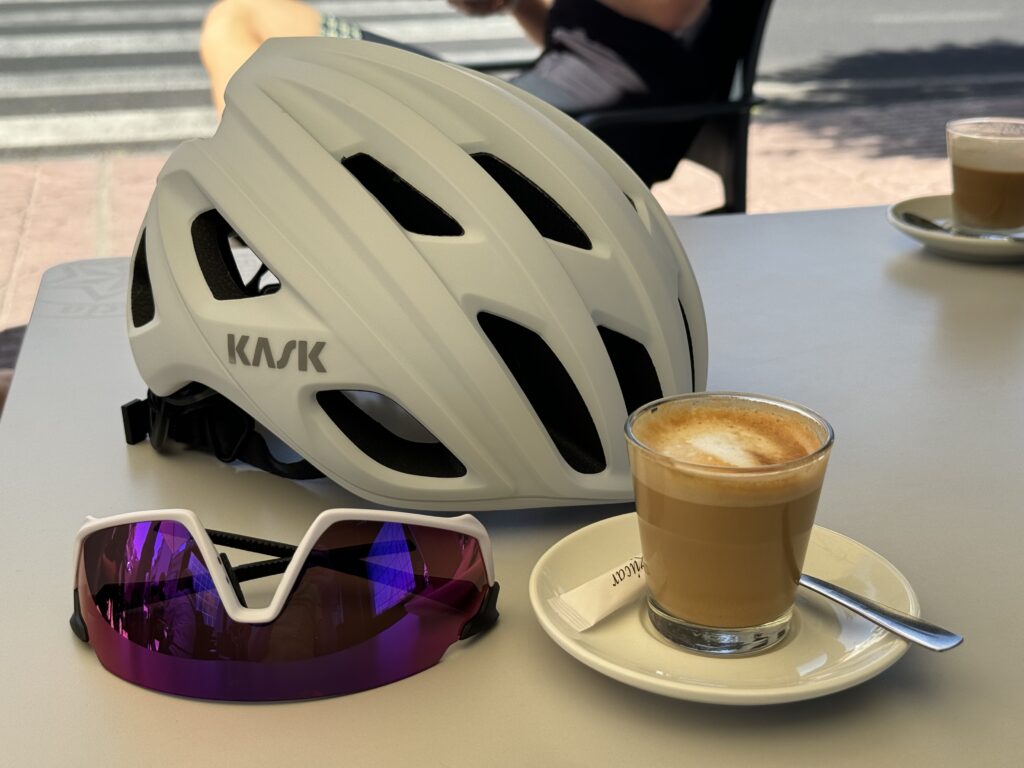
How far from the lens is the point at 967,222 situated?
146cm

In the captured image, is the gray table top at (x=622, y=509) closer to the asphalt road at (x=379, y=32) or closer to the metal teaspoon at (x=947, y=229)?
the metal teaspoon at (x=947, y=229)

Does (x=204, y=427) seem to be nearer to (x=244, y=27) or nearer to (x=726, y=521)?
(x=726, y=521)

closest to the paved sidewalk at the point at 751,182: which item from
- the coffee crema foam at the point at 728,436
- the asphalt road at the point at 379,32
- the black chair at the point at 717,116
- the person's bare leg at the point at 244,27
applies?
the asphalt road at the point at 379,32

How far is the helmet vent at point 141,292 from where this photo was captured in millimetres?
974

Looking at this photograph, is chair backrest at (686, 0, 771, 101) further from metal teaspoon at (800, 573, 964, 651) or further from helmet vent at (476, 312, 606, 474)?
metal teaspoon at (800, 573, 964, 651)

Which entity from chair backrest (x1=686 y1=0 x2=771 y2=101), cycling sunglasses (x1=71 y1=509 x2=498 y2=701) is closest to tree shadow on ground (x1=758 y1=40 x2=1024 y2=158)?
chair backrest (x1=686 y1=0 x2=771 y2=101)

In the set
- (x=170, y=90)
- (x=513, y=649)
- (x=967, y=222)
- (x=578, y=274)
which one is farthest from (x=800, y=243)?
(x=170, y=90)

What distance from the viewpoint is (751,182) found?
175 inches

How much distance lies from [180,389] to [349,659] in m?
0.35

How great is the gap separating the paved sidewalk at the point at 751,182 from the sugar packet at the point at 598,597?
2978mm

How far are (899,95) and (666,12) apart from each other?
3839 millimetres

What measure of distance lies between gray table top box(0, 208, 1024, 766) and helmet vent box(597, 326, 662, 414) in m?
0.09

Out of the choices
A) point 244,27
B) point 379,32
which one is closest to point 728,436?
point 244,27

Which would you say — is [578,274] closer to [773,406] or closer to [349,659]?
[773,406]
